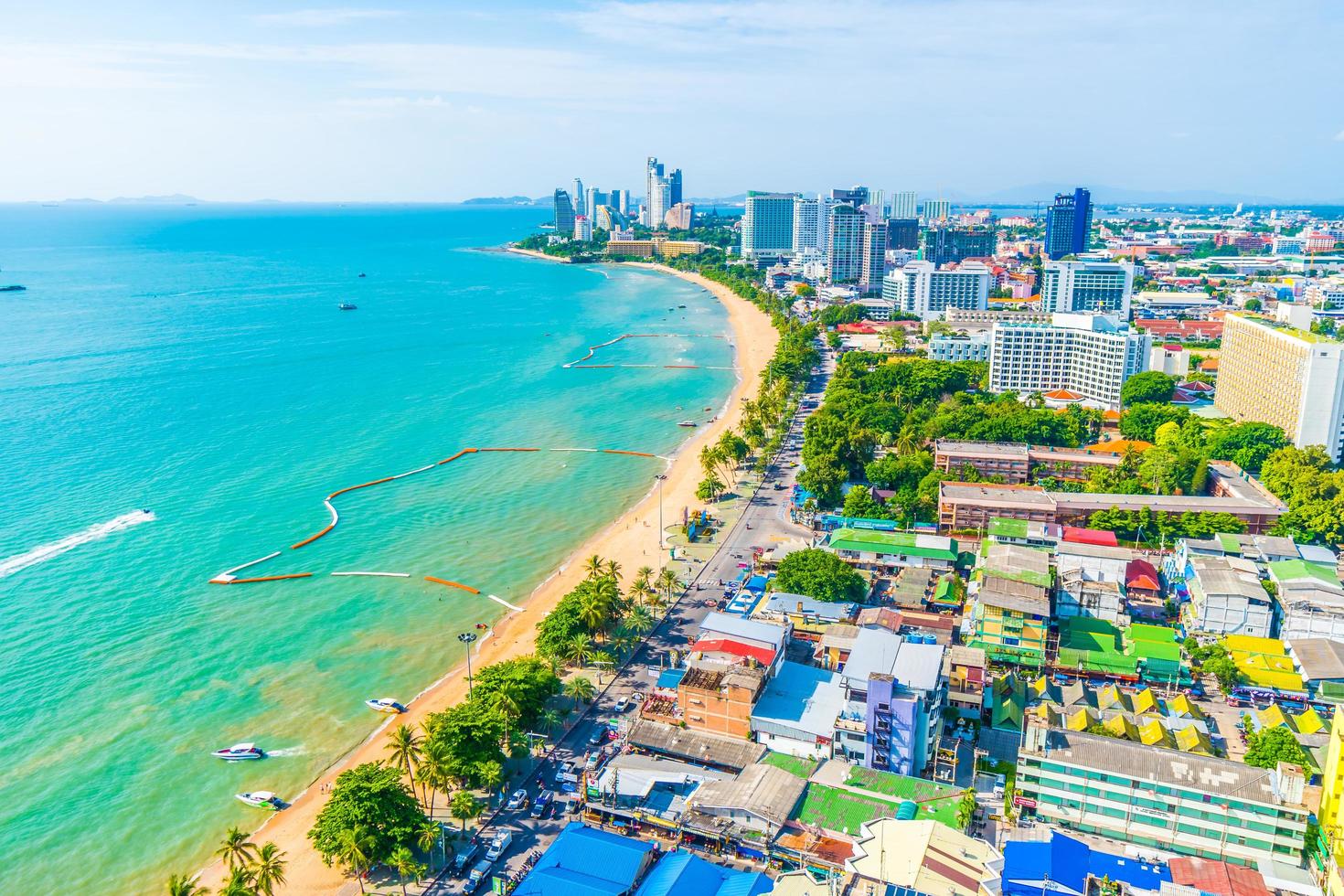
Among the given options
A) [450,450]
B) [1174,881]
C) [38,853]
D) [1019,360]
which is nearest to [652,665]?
[1174,881]

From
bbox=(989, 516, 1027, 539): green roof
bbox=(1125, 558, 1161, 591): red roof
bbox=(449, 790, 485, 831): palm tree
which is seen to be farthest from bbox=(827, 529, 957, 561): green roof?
bbox=(449, 790, 485, 831): palm tree

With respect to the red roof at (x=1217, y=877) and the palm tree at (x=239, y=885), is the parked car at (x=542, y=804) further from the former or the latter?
the red roof at (x=1217, y=877)

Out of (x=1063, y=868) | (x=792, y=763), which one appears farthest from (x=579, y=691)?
(x=1063, y=868)

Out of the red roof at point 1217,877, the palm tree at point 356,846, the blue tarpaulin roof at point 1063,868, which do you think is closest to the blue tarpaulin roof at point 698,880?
the blue tarpaulin roof at point 1063,868

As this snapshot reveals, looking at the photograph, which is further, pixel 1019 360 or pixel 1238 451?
pixel 1019 360

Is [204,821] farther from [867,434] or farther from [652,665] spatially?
[867,434]
